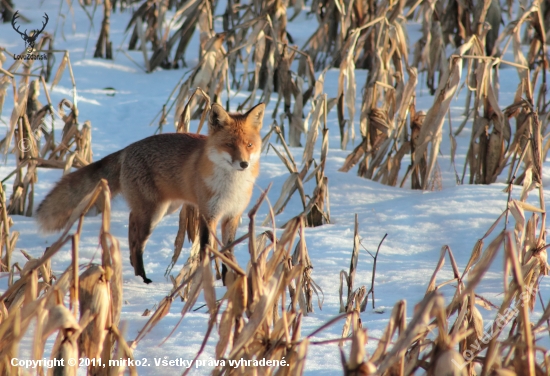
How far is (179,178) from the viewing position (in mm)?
3879

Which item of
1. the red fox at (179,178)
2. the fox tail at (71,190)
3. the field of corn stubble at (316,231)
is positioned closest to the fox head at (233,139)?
the red fox at (179,178)

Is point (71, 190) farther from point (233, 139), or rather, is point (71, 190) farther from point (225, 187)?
point (233, 139)

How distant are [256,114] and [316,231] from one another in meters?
0.84

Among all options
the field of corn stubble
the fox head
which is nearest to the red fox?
the fox head

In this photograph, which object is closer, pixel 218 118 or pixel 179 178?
pixel 218 118

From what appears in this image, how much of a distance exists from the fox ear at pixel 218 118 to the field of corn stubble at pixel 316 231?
0.79 ft

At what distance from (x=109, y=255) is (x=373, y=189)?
3.14 metres

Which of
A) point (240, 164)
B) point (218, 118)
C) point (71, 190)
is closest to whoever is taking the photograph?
point (240, 164)

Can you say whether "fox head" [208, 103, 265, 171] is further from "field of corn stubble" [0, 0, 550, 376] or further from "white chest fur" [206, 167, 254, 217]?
"field of corn stubble" [0, 0, 550, 376]

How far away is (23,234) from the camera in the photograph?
4.15 metres

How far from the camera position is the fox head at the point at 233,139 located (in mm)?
3479

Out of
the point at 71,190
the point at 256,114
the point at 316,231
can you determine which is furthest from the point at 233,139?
the point at 71,190

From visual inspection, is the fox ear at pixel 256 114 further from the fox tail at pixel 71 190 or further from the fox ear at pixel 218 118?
the fox tail at pixel 71 190

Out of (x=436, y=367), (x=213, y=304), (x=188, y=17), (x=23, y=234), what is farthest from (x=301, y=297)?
(x=188, y=17)
